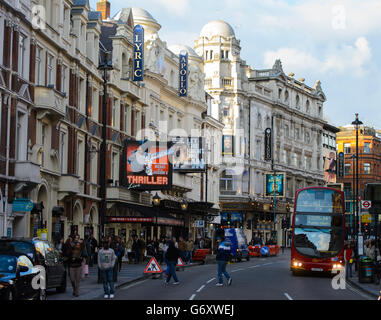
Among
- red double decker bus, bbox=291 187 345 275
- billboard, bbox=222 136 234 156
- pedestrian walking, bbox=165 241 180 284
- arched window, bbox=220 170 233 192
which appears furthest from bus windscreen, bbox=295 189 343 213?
arched window, bbox=220 170 233 192

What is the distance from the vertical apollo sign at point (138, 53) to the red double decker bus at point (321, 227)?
62.6 ft

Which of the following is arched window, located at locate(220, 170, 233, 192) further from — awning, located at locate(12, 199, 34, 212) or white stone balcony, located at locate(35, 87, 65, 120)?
awning, located at locate(12, 199, 34, 212)

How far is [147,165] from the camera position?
2012 inches

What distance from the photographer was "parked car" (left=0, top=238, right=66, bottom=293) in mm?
21172

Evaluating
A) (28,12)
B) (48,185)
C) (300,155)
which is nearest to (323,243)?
(48,185)

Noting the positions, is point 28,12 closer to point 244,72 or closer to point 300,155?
point 244,72

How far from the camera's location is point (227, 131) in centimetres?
8500

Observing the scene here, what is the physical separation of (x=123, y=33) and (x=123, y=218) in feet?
39.8

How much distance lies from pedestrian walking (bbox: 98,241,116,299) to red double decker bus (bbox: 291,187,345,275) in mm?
13653

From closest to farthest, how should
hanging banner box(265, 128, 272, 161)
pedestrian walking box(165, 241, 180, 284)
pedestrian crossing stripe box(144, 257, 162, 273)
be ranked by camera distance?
pedestrian walking box(165, 241, 180, 284), pedestrian crossing stripe box(144, 257, 162, 273), hanging banner box(265, 128, 272, 161)

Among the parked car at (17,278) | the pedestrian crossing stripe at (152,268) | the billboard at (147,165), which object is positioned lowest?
the pedestrian crossing stripe at (152,268)

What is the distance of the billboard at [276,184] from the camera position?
89.6m

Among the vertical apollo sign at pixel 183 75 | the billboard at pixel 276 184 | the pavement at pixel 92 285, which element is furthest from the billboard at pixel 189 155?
the billboard at pixel 276 184

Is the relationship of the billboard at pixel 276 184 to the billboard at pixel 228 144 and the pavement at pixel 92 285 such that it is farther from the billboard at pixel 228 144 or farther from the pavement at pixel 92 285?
the pavement at pixel 92 285
